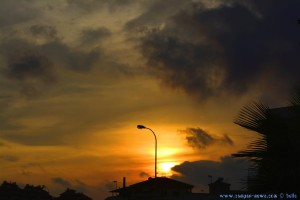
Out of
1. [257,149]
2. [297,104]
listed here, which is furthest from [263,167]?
[297,104]

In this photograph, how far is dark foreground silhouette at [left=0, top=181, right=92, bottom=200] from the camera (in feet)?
446

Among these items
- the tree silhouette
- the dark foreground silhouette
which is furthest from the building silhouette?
the tree silhouette

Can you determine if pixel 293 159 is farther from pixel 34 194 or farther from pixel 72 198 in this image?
pixel 34 194

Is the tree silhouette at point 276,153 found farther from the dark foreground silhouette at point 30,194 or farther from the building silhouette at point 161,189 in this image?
the dark foreground silhouette at point 30,194

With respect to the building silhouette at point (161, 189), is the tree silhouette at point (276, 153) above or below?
below

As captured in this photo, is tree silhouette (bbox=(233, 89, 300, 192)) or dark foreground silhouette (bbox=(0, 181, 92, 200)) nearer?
tree silhouette (bbox=(233, 89, 300, 192))

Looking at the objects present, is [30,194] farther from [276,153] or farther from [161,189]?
[276,153]

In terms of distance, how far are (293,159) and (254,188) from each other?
1065 mm

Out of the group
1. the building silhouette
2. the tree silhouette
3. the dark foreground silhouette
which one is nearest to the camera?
the tree silhouette

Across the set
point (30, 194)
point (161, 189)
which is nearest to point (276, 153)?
point (161, 189)

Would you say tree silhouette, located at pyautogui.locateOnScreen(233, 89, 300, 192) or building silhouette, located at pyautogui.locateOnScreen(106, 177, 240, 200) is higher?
building silhouette, located at pyautogui.locateOnScreen(106, 177, 240, 200)

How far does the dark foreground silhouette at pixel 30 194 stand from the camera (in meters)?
136

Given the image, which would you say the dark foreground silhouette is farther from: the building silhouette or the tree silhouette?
the tree silhouette

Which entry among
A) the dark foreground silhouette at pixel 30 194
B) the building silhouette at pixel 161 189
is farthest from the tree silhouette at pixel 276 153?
the dark foreground silhouette at pixel 30 194
